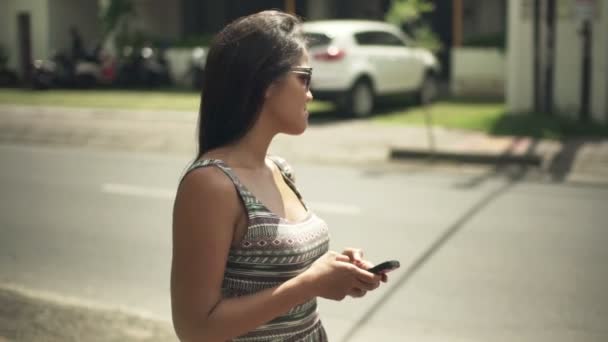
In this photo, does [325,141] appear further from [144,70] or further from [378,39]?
[144,70]

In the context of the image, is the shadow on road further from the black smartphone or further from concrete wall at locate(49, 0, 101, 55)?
concrete wall at locate(49, 0, 101, 55)

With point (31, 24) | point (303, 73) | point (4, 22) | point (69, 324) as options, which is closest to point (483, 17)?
point (31, 24)

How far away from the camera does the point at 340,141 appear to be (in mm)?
13758

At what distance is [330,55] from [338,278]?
1429cm

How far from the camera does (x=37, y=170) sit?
37.3 feet

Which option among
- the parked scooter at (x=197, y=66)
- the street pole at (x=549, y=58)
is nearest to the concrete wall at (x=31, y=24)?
the parked scooter at (x=197, y=66)

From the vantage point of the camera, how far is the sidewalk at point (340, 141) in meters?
11.6

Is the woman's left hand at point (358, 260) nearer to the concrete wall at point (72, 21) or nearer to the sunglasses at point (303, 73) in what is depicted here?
the sunglasses at point (303, 73)

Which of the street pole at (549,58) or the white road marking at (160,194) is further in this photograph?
the street pole at (549,58)

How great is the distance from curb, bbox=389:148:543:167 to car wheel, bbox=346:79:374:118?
453cm

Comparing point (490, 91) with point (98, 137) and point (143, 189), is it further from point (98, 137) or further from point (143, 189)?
point (143, 189)

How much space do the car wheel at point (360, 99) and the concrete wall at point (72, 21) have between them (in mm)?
14841

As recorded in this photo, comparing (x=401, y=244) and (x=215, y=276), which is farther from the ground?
(x=215, y=276)

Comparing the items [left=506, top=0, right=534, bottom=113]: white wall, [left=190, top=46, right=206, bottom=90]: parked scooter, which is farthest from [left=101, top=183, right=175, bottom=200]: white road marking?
[left=190, top=46, right=206, bottom=90]: parked scooter
